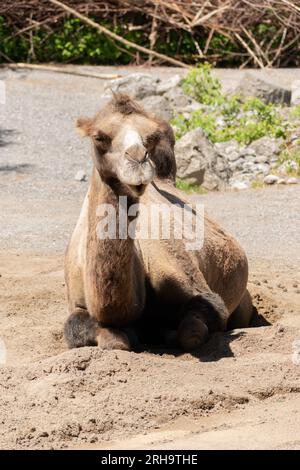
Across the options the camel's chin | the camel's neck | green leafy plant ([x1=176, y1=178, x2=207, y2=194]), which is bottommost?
green leafy plant ([x1=176, y1=178, x2=207, y2=194])

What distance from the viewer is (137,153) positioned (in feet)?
16.4

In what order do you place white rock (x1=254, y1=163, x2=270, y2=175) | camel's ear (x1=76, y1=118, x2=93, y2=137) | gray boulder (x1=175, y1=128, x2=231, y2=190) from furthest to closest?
1. white rock (x1=254, y1=163, x2=270, y2=175)
2. gray boulder (x1=175, y1=128, x2=231, y2=190)
3. camel's ear (x1=76, y1=118, x2=93, y2=137)

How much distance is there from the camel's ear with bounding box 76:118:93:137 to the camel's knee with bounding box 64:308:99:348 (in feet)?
3.42

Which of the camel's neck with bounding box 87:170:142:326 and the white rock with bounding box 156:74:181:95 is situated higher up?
the camel's neck with bounding box 87:170:142:326

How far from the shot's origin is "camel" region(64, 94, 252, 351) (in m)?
5.27

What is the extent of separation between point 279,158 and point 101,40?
6896 millimetres

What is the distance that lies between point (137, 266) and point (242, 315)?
138cm

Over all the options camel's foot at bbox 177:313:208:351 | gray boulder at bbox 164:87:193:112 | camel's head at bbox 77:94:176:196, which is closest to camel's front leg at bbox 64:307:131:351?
camel's foot at bbox 177:313:208:351

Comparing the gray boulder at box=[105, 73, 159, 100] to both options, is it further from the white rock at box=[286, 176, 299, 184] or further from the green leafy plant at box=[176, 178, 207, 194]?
the white rock at box=[286, 176, 299, 184]

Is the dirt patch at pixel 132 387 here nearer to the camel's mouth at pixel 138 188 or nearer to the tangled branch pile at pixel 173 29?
the camel's mouth at pixel 138 188

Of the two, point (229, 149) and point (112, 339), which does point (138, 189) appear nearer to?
point (112, 339)

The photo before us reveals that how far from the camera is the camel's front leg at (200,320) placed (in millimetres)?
A: 5855

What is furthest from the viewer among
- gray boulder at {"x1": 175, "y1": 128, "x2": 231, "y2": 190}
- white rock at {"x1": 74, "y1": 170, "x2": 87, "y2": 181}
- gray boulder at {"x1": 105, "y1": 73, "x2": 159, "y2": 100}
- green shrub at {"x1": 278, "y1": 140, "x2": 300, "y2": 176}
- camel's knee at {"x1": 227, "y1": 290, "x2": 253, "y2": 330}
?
gray boulder at {"x1": 105, "y1": 73, "x2": 159, "y2": 100}

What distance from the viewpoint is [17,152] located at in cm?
1472
